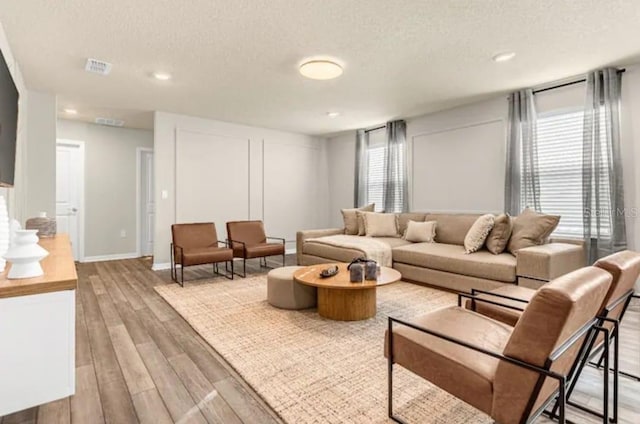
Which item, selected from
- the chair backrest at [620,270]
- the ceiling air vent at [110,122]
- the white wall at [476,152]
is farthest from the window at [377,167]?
the ceiling air vent at [110,122]

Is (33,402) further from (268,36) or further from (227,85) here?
(227,85)

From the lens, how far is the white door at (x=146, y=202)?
6520 millimetres

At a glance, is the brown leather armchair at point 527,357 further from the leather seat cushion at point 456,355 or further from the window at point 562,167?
the window at point 562,167

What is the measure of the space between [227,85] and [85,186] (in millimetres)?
3776

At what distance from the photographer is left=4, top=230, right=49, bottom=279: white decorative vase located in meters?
1.45

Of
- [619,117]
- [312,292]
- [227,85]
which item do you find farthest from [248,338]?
[619,117]

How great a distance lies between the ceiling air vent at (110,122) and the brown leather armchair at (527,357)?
616 cm

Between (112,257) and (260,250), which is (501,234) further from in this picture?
(112,257)

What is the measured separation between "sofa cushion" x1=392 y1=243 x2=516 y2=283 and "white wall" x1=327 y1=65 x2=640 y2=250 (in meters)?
0.96

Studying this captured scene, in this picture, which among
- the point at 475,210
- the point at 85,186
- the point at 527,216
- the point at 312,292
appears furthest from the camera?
the point at 85,186

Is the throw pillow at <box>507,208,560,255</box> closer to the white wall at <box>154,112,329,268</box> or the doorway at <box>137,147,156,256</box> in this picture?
the white wall at <box>154,112,329,268</box>

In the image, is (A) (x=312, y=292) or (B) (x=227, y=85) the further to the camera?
(B) (x=227, y=85)

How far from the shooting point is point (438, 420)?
1632mm

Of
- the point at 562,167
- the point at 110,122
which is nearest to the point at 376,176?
the point at 562,167
